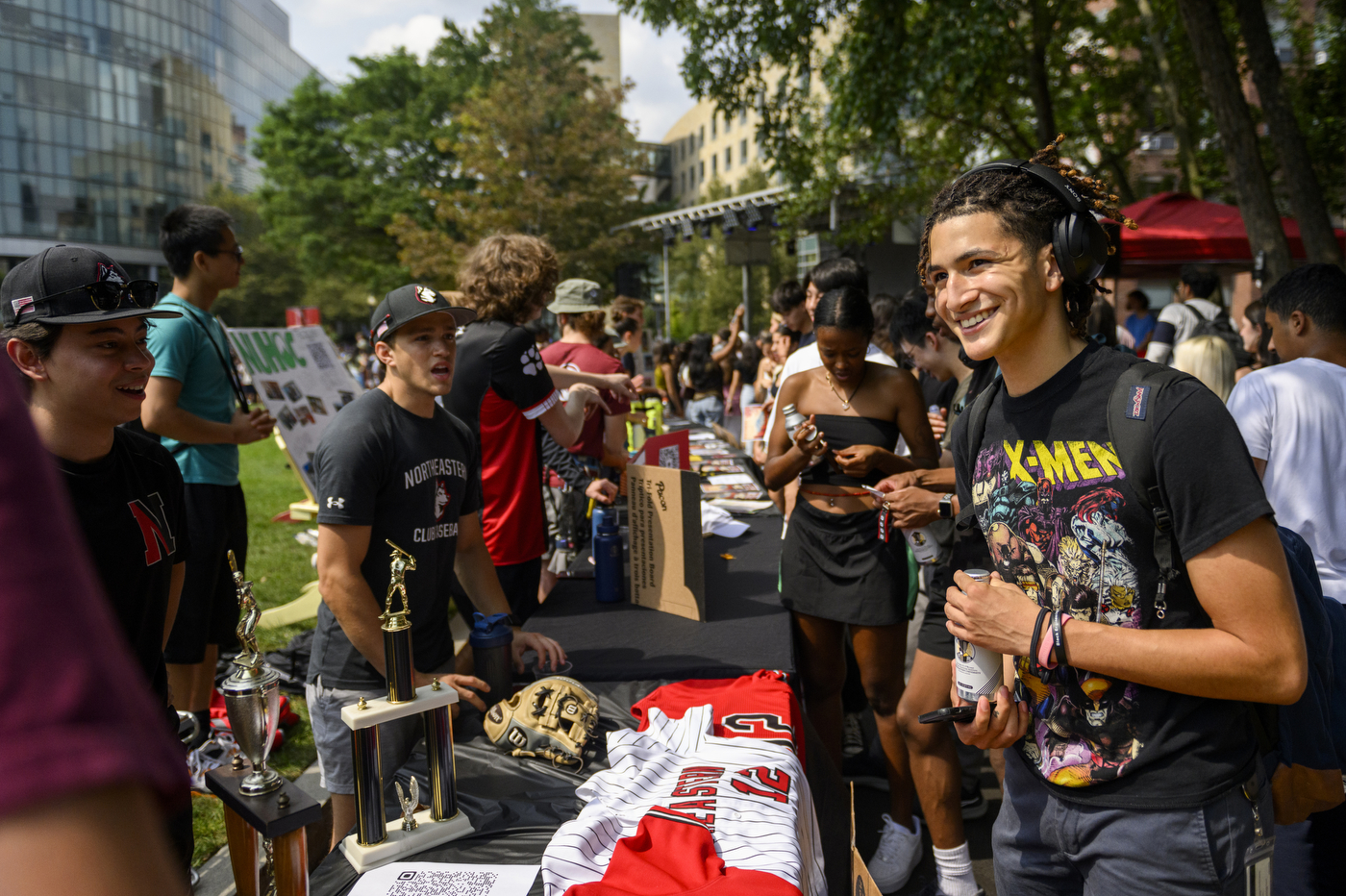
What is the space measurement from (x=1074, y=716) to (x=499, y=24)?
131ft

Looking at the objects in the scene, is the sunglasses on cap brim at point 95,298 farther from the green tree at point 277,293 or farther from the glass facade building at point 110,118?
the glass facade building at point 110,118

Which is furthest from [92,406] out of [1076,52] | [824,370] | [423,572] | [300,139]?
[300,139]

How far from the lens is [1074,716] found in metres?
1.56

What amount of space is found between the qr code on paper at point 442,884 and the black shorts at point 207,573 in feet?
6.93

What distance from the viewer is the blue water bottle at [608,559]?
3572 mm

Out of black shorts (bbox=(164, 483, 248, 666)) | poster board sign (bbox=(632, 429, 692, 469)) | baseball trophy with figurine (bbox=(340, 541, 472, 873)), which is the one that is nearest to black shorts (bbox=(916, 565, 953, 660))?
poster board sign (bbox=(632, 429, 692, 469))

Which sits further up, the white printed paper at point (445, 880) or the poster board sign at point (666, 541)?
the poster board sign at point (666, 541)

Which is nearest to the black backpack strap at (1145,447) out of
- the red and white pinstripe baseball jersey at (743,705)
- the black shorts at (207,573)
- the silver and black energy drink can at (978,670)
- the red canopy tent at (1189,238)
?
the silver and black energy drink can at (978,670)

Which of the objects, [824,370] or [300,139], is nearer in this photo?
[824,370]

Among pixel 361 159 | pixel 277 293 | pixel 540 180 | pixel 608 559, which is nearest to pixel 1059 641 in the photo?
pixel 608 559

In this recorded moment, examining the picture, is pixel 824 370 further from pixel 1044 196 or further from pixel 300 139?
pixel 300 139

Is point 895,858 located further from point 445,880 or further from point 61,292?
point 61,292

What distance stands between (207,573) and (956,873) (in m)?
3.36

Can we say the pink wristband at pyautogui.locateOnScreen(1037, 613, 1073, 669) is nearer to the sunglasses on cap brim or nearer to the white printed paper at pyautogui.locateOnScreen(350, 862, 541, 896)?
the white printed paper at pyautogui.locateOnScreen(350, 862, 541, 896)
